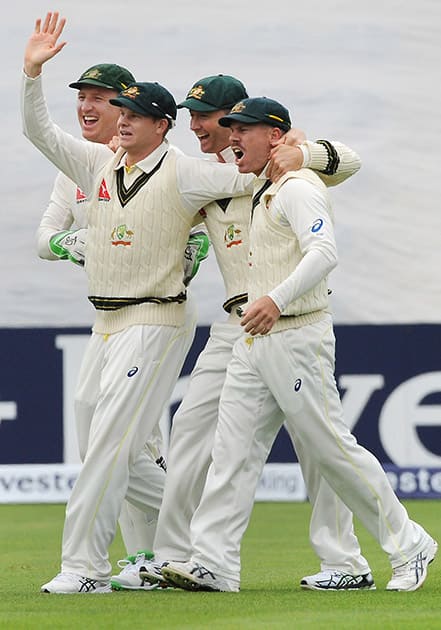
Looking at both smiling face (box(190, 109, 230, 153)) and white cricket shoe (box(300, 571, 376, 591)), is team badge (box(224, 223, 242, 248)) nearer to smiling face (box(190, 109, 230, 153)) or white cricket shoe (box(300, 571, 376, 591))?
smiling face (box(190, 109, 230, 153))

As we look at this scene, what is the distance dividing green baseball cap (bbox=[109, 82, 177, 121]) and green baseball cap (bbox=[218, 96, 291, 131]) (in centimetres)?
34

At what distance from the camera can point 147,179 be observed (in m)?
6.48

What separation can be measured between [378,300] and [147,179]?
6.73 metres

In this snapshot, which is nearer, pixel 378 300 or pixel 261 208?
pixel 261 208

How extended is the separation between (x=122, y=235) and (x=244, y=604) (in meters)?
1.61

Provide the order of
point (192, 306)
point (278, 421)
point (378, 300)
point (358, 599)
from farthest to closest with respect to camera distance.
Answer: point (378, 300)
point (192, 306)
point (278, 421)
point (358, 599)

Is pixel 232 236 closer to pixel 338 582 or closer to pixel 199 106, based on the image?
pixel 199 106

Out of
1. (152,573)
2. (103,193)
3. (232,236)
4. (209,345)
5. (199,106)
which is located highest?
(199,106)

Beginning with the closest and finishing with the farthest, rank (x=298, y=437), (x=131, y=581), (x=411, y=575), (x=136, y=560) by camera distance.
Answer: (x=411, y=575), (x=298, y=437), (x=131, y=581), (x=136, y=560)

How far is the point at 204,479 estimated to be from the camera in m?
6.61

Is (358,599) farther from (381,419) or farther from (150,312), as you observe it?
(381,419)

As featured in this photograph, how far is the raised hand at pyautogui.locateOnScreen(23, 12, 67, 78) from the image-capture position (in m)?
6.22

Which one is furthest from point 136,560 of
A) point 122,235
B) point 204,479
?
point 122,235

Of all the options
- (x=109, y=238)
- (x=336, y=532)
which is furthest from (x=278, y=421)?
(x=109, y=238)
